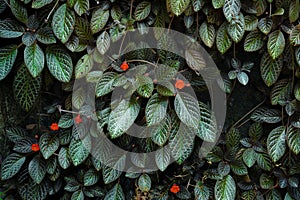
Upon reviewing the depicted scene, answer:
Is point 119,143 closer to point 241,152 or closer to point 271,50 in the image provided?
point 241,152

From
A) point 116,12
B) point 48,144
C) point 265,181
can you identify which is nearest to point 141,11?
point 116,12

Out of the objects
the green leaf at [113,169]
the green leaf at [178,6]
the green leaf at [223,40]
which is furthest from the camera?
the green leaf at [113,169]

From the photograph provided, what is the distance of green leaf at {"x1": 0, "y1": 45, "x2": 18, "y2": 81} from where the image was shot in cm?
157

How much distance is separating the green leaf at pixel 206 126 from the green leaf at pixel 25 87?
657 millimetres

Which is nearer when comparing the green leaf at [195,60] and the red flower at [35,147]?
the green leaf at [195,60]

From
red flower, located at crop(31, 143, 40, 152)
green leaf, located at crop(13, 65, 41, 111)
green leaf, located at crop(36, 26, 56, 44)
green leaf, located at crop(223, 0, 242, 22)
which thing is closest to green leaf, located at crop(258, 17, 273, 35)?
green leaf, located at crop(223, 0, 242, 22)

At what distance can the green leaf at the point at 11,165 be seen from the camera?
66.6 inches

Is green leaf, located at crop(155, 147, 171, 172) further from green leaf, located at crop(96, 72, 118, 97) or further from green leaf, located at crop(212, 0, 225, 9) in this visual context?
green leaf, located at crop(212, 0, 225, 9)

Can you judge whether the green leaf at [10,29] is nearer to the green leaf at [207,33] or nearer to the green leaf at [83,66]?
the green leaf at [83,66]

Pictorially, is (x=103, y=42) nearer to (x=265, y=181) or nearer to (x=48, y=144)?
(x=48, y=144)

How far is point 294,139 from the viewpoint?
5.36 feet

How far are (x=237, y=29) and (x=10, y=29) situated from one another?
0.86 m

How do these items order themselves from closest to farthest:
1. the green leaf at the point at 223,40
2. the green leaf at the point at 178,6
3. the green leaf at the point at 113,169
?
the green leaf at the point at 178,6 → the green leaf at the point at 223,40 → the green leaf at the point at 113,169

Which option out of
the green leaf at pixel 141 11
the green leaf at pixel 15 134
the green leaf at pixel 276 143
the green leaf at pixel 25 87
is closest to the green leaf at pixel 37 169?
the green leaf at pixel 15 134
